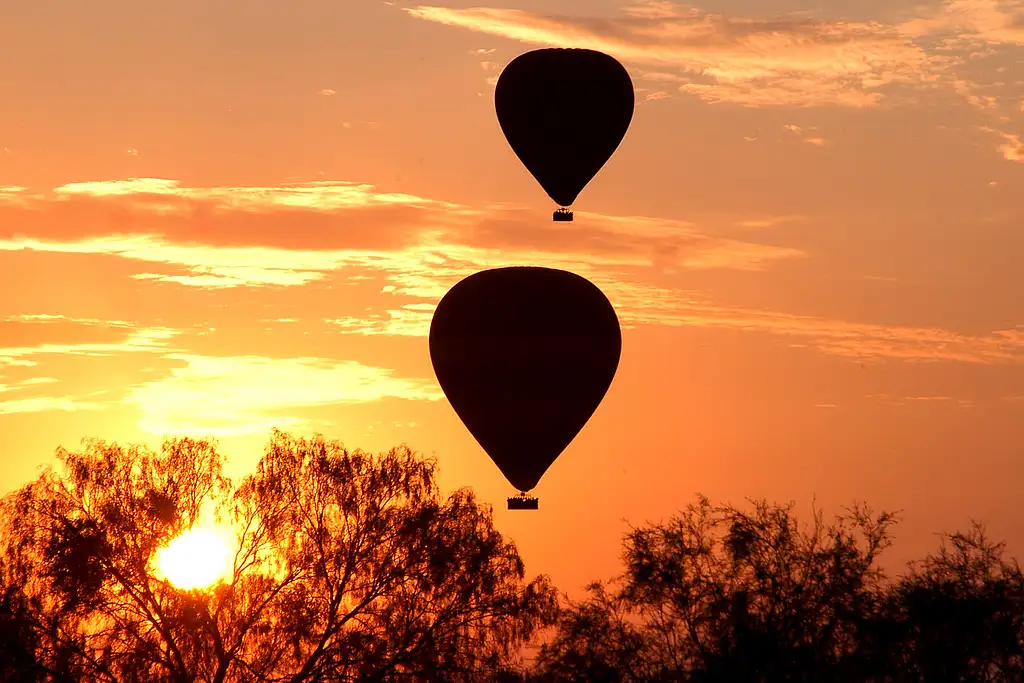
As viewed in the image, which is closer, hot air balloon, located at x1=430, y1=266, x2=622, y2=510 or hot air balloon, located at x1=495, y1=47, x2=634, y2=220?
hot air balloon, located at x1=430, y1=266, x2=622, y2=510

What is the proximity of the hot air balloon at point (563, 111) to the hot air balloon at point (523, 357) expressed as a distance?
252 centimetres

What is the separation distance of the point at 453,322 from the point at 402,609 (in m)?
7.88

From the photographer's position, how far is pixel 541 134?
45094 mm

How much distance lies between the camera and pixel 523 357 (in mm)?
44250

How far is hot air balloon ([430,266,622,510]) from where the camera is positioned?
43.9 m

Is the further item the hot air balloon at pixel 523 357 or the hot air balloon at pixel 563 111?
the hot air balloon at pixel 563 111

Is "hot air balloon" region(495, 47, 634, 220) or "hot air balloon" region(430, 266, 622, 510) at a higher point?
"hot air balloon" region(495, 47, 634, 220)

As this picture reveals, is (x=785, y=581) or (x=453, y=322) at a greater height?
(x=453, y=322)

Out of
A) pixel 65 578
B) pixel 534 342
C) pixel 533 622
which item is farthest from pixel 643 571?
pixel 65 578

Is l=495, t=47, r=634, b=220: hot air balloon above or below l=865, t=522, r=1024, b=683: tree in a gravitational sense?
above

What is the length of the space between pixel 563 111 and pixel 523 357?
19.7 ft

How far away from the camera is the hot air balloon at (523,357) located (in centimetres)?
4391

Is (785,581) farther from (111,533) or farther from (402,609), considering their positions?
(111,533)

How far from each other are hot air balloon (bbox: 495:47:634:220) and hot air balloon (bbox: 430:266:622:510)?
252cm
